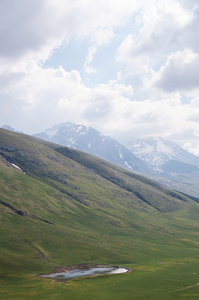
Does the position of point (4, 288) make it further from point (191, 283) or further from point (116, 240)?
point (116, 240)

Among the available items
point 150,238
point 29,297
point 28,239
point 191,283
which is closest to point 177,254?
point 150,238

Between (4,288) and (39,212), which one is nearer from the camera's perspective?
(4,288)

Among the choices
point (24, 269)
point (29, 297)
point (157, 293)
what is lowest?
point (24, 269)

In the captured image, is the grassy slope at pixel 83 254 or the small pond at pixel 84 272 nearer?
the grassy slope at pixel 83 254

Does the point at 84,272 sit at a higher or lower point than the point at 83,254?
higher

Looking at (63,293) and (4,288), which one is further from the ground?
(63,293)

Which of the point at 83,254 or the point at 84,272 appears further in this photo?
the point at 83,254

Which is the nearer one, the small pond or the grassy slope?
the grassy slope

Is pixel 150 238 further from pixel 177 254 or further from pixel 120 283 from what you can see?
pixel 120 283

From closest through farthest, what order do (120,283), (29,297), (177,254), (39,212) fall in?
(29,297), (120,283), (177,254), (39,212)

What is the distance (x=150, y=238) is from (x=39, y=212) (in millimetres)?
99432

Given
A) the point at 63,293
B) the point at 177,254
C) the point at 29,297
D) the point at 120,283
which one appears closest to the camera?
the point at 29,297

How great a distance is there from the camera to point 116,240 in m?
159

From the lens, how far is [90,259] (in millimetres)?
117188
